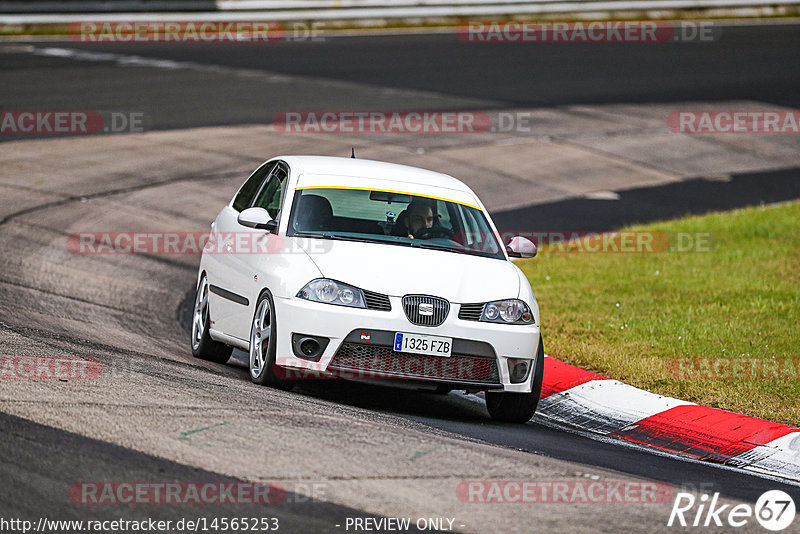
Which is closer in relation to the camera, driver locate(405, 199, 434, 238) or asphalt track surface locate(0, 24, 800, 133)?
driver locate(405, 199, 434, 238)

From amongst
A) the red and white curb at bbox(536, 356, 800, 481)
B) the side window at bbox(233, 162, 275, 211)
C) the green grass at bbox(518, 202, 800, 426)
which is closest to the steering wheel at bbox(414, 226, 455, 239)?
the red and white curb at bbox(536, 356, 800, 481)

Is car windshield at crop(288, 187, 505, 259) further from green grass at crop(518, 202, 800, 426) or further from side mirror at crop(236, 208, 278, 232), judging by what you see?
green grass at crop(518, 202, 800, 426)

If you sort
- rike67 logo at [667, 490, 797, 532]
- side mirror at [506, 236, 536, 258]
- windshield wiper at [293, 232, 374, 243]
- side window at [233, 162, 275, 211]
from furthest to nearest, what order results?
side window at [233, 162, 275, 211] < side mirror at [506, 236, 536, 258] < windshield wiper at [293, 232, 374, 243] < rike67 logo at [667, 490, 797, 532]

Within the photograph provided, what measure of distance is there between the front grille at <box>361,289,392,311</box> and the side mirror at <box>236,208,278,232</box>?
1.28 m

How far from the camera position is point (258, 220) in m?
9.32

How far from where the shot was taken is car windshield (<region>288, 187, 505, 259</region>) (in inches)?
367

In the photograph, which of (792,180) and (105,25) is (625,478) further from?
(105,25)

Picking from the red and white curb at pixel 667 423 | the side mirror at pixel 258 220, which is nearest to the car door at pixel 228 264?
the side mirror at pixel 258 220

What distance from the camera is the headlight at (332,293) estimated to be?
8.38 m

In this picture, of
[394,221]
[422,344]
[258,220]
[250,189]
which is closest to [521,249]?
[394,221]

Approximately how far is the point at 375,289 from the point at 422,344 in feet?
1.59

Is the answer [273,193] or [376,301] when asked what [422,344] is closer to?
[376,301]

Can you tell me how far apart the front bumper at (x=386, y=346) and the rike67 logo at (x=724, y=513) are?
2.14 meters

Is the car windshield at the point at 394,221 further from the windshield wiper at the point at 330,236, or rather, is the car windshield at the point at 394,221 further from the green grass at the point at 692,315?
the green grass at the point at 692,315
